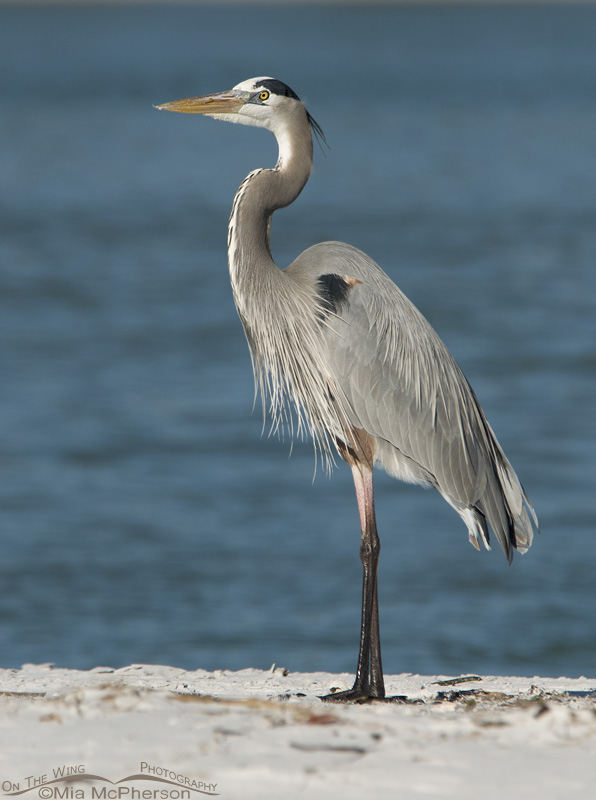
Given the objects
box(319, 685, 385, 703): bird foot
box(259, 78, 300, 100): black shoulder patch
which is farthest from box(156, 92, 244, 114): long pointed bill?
box(319, 685, 385, 703): bird foot

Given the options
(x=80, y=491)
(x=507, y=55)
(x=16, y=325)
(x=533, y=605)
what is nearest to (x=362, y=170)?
(x=16, y=325)

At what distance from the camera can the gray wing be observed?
17.9ft

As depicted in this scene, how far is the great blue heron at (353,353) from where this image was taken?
543 centimetres

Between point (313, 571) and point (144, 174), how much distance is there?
20203 mm

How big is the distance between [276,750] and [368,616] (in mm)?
1994

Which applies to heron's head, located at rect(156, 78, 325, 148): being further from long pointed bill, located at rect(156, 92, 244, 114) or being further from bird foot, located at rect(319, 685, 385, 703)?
bird foot, located at rect(319, 685, 385, 703)

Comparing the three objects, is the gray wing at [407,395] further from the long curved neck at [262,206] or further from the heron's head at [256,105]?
the heron's head at [256,105]

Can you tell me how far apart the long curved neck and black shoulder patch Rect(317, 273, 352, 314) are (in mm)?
207

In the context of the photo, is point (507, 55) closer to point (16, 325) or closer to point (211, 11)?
point (16, 325)

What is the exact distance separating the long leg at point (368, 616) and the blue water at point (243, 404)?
220cm

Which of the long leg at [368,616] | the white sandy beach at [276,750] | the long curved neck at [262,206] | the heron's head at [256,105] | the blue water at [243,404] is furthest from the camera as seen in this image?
the blue water at [243,404]

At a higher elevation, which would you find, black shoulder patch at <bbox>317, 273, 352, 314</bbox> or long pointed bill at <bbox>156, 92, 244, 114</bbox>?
long pointed bill at <bbox>156, 92, 244, 114</bbox>

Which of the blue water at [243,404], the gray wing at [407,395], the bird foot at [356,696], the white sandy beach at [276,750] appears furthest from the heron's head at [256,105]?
the blue water at [243,404]

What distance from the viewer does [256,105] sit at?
5484 millimetres
